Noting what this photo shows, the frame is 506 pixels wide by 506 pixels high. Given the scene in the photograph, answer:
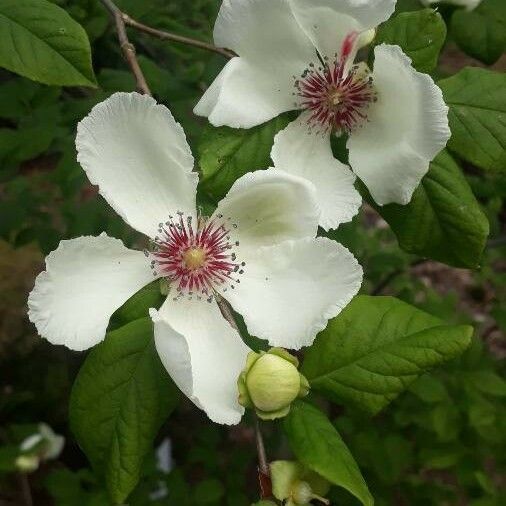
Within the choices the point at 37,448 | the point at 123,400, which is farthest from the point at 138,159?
the point at 37,448

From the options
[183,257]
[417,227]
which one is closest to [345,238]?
[417,227]

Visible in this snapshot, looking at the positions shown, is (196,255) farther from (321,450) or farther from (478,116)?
(478,116)

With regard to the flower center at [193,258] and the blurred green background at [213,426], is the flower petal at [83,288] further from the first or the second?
the blurred green background at [213,426]

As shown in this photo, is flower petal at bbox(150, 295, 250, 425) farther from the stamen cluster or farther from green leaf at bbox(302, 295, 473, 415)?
the stamen cluster

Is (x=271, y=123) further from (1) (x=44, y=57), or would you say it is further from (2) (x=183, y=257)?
(1) (x=44, y=57)

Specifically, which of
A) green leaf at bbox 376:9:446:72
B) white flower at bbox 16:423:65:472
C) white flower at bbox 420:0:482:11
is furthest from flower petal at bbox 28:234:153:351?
white flower at bbox 16:423:65:472

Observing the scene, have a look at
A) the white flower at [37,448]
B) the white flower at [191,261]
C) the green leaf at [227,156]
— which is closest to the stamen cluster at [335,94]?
the green leaf at [227,156]
